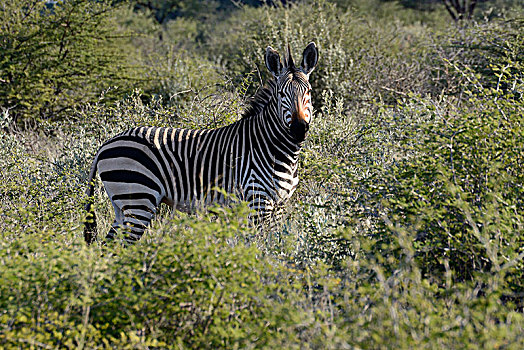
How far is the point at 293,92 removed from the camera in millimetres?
4590

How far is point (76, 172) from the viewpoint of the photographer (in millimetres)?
6285

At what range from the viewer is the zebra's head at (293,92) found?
4543mm

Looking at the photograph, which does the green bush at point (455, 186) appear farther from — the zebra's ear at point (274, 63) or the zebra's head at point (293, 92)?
the zebra's ear at point (274, 63)

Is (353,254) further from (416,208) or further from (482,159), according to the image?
(482,159)

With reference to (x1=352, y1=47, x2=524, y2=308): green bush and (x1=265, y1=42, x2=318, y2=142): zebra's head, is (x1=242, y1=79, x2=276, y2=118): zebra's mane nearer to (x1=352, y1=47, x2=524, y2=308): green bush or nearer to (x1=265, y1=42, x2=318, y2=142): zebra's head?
(x1=265, y1=42, x2=318, y2=142): zebra's head

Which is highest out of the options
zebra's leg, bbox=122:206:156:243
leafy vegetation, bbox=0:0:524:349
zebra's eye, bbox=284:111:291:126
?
zebra's eye, bbox=284:111:291:126

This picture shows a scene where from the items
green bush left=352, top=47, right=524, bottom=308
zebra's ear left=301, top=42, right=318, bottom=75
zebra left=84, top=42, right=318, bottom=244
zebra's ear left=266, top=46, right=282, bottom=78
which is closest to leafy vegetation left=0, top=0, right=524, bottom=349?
green bush left=352, top=47, right=524, bottom=308

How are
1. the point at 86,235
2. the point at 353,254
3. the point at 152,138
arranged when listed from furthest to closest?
the point at 152,138, the point at 86,235, the point at 353,254

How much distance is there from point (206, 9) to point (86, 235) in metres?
32.4

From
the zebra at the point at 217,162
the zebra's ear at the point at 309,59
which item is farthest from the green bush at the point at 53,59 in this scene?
the zebra's ear at the point at 309,59

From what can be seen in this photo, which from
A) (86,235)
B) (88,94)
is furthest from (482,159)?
(88,94)

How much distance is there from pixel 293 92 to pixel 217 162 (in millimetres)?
920

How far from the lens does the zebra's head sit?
4.54 meters

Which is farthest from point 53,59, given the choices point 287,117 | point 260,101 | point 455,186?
point 455,186
